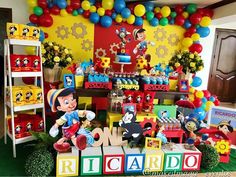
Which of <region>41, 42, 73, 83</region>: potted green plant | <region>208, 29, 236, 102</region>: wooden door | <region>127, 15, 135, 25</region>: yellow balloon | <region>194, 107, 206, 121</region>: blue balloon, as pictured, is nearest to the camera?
<region>194, 107, 206, 121</region>: blue balloon

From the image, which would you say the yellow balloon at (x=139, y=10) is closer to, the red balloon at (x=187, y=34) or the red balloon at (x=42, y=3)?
the red balloon at (x=187, y=34)

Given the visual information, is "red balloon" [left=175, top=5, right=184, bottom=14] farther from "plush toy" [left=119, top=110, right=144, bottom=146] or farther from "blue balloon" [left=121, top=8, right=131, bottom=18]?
"plush toy" [left=119, top=110, right=144, bottom=146]

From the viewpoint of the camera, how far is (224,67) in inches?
212

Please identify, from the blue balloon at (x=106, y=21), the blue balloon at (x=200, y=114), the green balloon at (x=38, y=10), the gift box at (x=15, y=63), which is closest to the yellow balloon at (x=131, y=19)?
the blue balloon at (x=106, y=21)

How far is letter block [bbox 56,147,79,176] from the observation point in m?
1.99

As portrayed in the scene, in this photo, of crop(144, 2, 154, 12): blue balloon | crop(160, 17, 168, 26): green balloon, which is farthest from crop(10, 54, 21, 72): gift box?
crop(160, 17, 168, 26): green balloon

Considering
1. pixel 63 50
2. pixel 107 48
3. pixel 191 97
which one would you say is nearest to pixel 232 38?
pixel 191 97

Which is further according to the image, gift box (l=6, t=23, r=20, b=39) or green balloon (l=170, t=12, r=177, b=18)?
green balloon (l=170, t=12, r=177, b=18)

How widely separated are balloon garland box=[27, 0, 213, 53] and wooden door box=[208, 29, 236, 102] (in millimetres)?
1455

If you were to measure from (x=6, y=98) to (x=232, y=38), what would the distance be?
521cm

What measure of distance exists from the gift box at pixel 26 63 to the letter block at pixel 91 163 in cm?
115

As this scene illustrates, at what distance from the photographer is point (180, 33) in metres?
4.23

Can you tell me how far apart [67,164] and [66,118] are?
440 mm

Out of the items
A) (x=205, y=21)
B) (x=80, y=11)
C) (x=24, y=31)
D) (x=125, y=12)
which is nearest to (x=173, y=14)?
(x=205, y=21)
